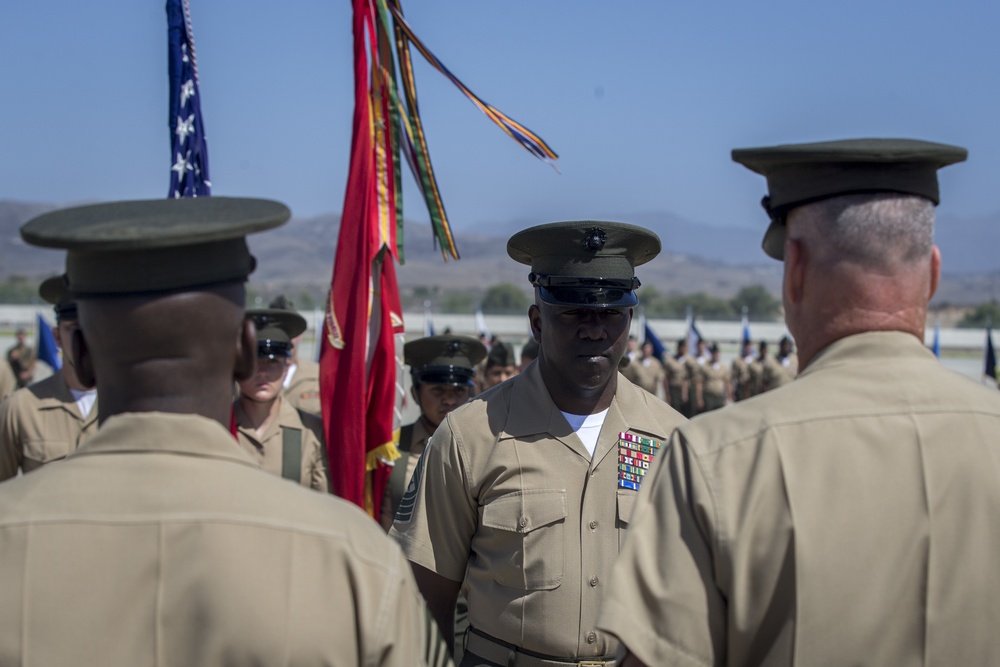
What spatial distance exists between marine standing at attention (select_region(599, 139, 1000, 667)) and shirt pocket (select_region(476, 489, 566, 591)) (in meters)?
1.30

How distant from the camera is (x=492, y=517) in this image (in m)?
3.42

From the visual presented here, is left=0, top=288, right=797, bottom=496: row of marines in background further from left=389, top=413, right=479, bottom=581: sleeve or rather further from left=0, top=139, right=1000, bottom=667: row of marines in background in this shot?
left=0, top=139, right=1000, bottom=667: row of marines in background

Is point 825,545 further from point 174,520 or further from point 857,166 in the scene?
point 174,520

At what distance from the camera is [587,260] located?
3832mm

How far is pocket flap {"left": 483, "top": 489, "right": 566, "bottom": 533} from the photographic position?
3391 millimetres

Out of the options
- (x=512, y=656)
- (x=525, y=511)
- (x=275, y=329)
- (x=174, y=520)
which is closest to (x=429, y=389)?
(x=275, y=329)

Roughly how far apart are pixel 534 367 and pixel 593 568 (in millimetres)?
821

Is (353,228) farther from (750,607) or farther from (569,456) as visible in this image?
(750,607)

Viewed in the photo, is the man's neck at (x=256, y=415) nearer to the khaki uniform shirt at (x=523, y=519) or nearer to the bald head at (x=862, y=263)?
the khaki uniform shirt at (x=523, y=519)

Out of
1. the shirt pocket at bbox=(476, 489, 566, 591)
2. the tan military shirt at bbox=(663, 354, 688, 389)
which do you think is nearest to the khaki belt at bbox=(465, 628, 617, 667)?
the shirt pocket at bbox=(476, 489, 566, 591)

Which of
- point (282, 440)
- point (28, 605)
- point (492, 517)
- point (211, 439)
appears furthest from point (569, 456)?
point (282, 440)

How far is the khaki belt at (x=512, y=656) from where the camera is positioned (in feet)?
10.9

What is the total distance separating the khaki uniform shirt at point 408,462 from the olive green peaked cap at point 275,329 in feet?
2.96

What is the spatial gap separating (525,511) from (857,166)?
1.75 metres
